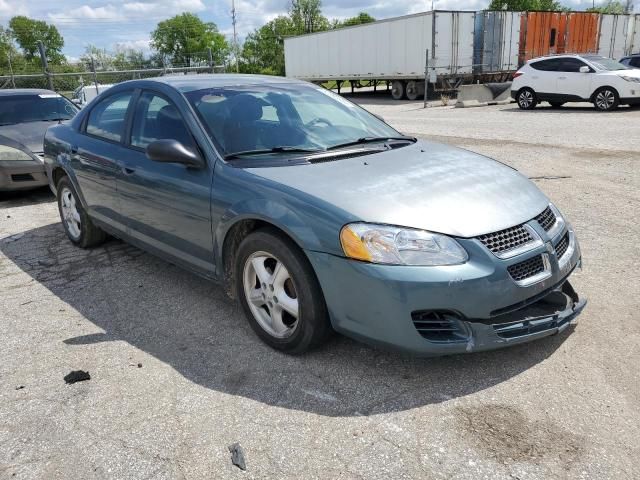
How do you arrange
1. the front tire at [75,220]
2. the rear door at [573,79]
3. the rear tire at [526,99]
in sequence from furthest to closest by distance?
the rear tire at [526,99]
the rear door at [573,79]
the front tire at [75,220]

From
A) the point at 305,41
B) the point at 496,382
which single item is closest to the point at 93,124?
the point at 496,382

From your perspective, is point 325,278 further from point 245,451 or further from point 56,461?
point 56,461

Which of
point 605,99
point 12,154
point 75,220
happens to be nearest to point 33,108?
point 12,154

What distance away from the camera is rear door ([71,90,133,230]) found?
4.39 meters

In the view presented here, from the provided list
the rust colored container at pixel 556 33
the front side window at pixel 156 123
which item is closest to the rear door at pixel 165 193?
the front side window at pixel 156 123

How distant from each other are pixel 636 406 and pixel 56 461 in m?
2.73

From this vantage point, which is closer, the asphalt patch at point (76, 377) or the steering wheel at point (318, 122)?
the asphalt patch at point (76, 377)

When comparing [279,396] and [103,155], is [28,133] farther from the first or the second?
[279,396]

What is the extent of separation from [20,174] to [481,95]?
17.7 m

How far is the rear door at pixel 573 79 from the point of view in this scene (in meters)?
15.8

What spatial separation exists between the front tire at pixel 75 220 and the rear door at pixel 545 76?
1524cm

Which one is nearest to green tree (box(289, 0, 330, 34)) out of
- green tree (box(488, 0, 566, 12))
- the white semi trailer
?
green tree (box(488, 0, 566, 12))

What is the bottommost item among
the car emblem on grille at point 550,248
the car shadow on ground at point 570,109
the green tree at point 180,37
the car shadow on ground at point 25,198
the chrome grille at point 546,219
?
the car shadow on ground at point 25,198

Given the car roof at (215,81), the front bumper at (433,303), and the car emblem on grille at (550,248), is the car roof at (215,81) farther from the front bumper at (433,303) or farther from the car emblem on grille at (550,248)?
the car emblem on grille at (550,248)
